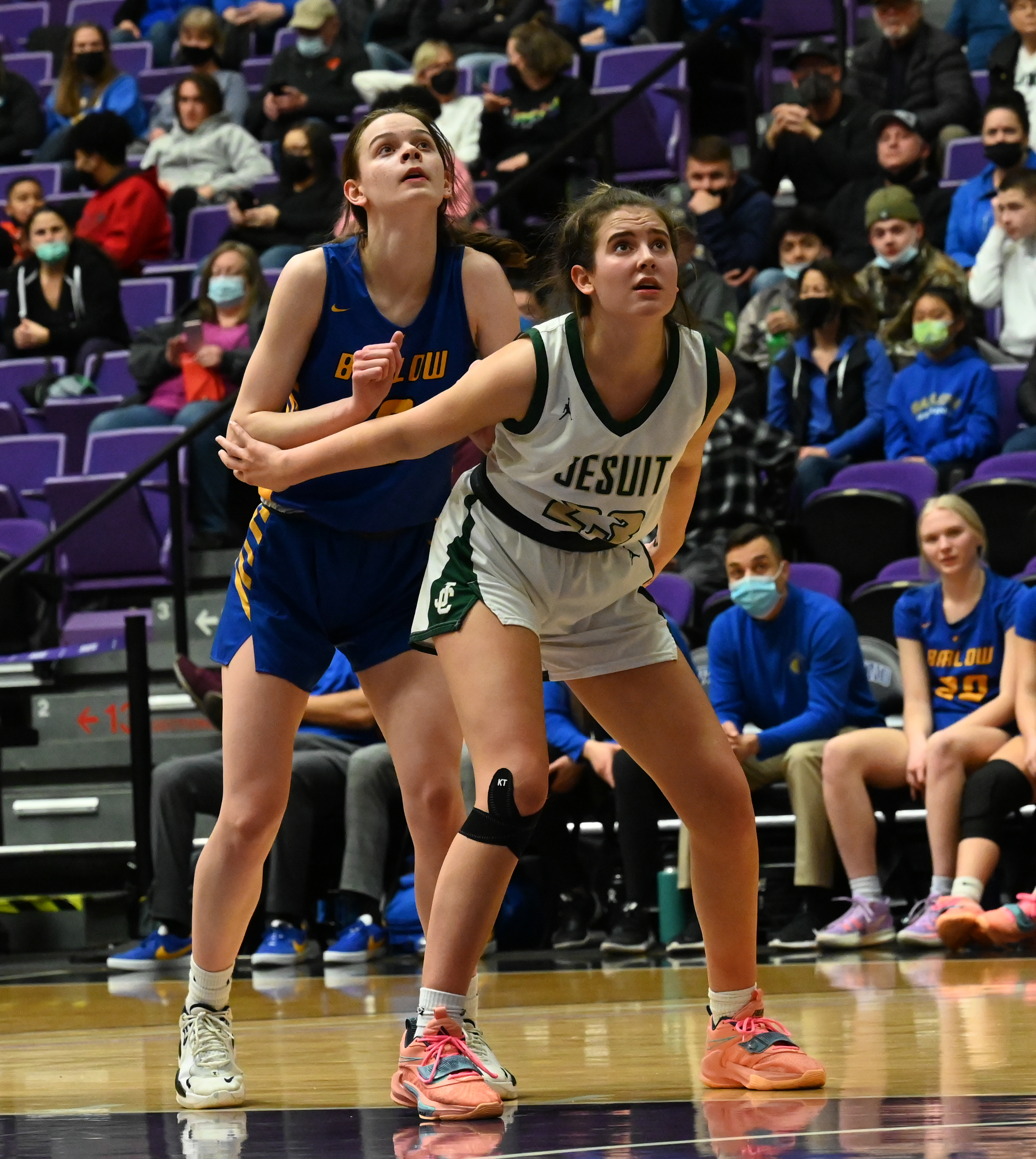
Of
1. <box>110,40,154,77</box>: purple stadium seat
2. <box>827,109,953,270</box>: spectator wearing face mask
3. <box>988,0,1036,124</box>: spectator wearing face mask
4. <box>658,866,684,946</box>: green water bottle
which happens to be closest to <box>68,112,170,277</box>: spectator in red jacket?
<box>110,40,154,77</box>: purple stadium seat

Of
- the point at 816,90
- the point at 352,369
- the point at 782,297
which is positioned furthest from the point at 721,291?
the point at 352,369

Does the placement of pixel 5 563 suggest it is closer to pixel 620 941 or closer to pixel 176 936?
pixel 176 936

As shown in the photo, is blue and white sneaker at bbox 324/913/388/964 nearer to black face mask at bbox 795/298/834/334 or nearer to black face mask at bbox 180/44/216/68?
black face mask at bbox 795/298/834/334

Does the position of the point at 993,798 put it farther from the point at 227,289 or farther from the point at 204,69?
the point at 204,69

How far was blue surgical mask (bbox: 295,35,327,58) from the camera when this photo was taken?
10.6 metres

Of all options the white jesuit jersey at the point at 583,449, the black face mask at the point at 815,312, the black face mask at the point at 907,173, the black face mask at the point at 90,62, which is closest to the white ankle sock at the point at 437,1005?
the white jesuit jersey at the point at 583,449

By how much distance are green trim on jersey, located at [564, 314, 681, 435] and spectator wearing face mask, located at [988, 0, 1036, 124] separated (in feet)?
19.4

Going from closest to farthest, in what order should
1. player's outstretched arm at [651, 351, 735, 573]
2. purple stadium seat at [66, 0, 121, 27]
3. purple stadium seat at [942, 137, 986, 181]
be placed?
player's outstretched arm at [651, 351, 735, 573], purple stadium seat at [942, 137, 986, 181], purple stadium seat at [66, 0, 121, 27]

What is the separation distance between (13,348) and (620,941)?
217 inches

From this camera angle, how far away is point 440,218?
3123 mm

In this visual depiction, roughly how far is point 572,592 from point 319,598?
0.47m

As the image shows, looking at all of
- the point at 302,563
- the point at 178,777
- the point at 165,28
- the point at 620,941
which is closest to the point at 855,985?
the point at 620,941

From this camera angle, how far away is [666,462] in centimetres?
291

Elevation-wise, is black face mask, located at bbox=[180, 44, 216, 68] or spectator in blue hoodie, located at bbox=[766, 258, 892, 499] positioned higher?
black face mask, located at bbox=[180, 44, 216, 68]
